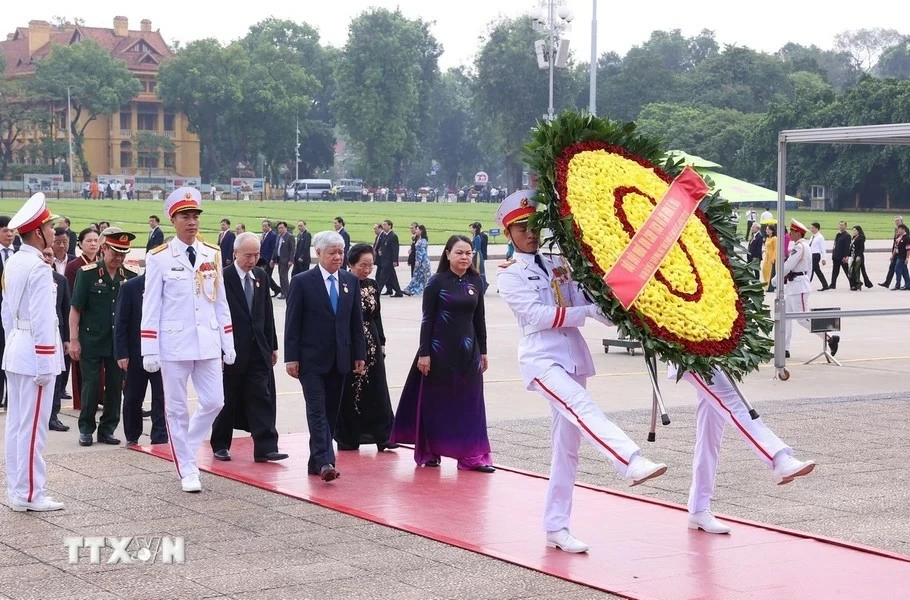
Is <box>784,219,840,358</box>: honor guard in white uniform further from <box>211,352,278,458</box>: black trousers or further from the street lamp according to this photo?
the street lamp

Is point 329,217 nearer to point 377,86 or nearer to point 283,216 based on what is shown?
point 283,216

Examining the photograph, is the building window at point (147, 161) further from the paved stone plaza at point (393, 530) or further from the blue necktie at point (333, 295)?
the blue necktie at point (333, 295)

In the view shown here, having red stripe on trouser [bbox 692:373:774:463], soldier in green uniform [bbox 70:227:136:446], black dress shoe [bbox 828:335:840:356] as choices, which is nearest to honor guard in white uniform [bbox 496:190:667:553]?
red stripe on trouser [bbox 692:373:774:463]

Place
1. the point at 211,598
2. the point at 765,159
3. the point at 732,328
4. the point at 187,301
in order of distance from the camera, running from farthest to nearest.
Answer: the point at 765,159 → the point at 187,301 → the point at 732,328 → the point at 211,598

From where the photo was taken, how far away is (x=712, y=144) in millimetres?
90625

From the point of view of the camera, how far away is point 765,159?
82.9 meters

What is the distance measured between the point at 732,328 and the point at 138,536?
3413 mm

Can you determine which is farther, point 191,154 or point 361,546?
point 191,154

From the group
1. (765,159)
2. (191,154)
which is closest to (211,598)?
(765,159)

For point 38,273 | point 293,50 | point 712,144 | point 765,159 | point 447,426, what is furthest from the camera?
point 293,50

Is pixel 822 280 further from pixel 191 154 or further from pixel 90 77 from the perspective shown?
pixel 191 154

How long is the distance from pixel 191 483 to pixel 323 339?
4.44 feet

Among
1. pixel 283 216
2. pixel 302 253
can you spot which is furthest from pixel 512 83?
pixel 302 253

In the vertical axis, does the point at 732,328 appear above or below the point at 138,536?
above
